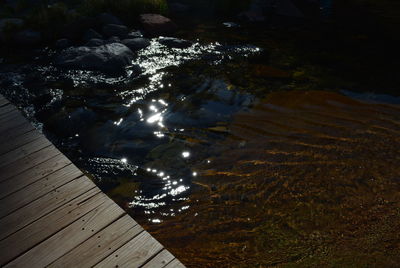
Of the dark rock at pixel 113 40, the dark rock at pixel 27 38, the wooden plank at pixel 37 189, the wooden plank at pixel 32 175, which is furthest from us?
the dark rock at pixel 27 38

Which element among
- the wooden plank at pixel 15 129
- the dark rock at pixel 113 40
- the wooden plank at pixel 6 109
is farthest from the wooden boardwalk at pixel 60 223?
the dark rock at pixel 113 40

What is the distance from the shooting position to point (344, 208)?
3717 mm

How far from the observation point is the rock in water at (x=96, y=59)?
7.33 meters

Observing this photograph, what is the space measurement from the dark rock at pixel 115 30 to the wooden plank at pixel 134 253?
25.0 ft

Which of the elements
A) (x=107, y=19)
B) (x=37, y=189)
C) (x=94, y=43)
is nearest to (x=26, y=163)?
(x=37, y=189)

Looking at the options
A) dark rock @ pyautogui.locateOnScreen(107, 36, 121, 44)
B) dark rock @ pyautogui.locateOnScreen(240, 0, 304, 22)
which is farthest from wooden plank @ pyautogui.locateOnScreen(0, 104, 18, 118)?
dark rock @ pyautogui.locateOnScreen(240, 0, 304, 22)

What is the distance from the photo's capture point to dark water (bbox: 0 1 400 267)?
3.42 m

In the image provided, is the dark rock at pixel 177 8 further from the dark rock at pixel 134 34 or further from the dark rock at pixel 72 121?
the dark rock at pixel 72 121

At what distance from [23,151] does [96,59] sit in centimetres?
441

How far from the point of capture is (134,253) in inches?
90.7

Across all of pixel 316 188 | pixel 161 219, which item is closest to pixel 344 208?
pixel 316 188

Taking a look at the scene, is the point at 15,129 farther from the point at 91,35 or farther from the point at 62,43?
the point at 91,35

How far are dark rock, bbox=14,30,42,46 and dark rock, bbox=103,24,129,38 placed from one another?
5.80 ft

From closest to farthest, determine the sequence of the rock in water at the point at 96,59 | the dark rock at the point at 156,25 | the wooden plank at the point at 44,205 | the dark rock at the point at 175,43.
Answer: the wooden plank at the point at 44,205 → the rock in water at the point at 96,59 → the dark rock at the point at 175,43 → the dark rock at the point at 156,25
